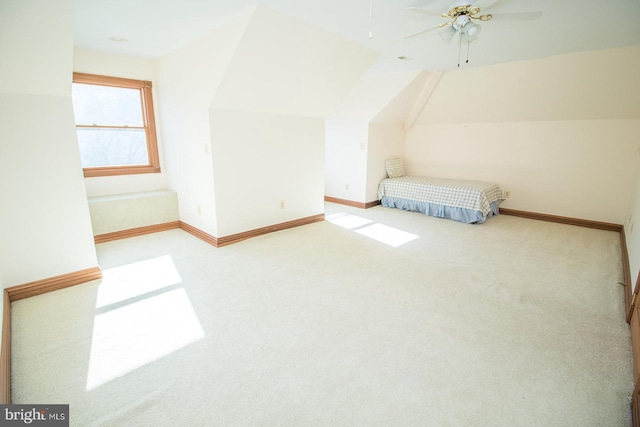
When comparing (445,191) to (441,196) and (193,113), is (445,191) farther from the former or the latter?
(193,113)

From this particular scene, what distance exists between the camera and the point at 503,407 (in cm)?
141

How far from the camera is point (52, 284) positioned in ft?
7.91

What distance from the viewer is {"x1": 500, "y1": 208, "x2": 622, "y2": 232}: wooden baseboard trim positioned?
417cm

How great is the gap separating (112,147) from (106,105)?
511 mm

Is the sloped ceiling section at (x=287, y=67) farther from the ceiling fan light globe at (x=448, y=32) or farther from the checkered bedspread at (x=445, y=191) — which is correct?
the checkered bedspread at (x=445, y=191)

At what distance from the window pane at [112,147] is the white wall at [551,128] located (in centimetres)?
458

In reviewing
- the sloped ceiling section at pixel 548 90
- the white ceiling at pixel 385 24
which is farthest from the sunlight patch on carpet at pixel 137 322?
the sloped ceiling section at pixel 548 90

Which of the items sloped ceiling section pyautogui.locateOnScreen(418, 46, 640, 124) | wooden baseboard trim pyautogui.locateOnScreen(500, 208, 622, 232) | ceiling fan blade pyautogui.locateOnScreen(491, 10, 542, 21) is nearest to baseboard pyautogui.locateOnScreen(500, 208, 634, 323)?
wooden baseboard trim pyautogui.locateOnScreen(500, 208, 622, 232)

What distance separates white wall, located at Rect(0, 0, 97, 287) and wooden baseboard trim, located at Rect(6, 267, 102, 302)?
42mm

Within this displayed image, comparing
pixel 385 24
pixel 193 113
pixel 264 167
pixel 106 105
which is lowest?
pixel 264 167

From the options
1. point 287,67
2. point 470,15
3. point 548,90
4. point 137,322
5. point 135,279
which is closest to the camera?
point 137,322

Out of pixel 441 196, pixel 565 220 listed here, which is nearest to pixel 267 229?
pixel 441 196

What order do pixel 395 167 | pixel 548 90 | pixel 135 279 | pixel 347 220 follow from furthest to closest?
pixel 395 167, pixel 347 220, pixel 548 90, pixel 135 279

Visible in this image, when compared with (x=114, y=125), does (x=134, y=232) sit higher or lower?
lower
